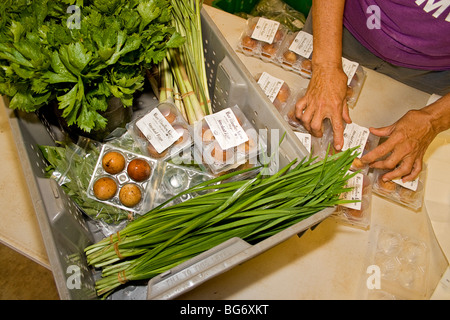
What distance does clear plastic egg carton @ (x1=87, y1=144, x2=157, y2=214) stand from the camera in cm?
110

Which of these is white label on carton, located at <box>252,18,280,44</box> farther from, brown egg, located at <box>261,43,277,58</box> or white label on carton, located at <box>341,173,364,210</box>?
white label on carton, located at <box>341,173,364,210</box>

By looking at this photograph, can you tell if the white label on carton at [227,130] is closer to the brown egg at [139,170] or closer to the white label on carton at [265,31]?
the brown egg at [139,170]

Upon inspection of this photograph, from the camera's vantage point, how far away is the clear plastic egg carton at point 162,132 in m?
1.08

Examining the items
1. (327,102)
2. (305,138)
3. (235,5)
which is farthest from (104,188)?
(235,5)

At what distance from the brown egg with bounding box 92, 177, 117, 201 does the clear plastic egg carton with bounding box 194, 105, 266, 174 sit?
32cm

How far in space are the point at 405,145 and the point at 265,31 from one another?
81 cm

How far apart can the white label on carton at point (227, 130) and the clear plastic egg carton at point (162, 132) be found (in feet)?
0.41

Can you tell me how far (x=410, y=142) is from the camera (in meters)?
1.28

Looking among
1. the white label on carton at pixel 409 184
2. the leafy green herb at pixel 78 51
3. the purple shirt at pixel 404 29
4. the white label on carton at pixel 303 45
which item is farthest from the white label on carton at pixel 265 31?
the white label on carton at pixel 409 184

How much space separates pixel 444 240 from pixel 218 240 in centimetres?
97

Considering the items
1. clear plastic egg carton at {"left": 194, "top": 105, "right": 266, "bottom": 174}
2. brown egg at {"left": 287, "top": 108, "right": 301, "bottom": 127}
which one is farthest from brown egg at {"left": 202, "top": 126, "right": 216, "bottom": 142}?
brown egg at {"left": 287, "top": 108, "right": 301, "bottom": 127}

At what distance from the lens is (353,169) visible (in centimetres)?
131

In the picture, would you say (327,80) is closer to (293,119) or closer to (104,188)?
(293,119)

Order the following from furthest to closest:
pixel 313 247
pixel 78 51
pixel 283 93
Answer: pixel 283 93, pixel 313 247, pixel 78 51
